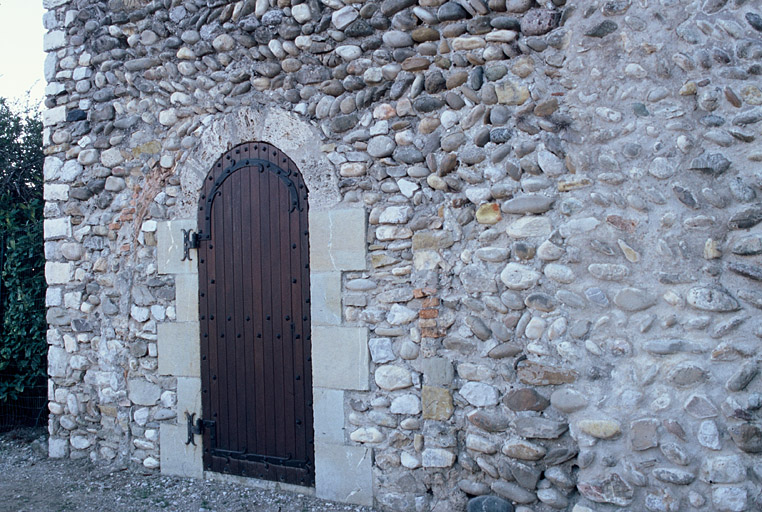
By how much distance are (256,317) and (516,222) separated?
5.83ft

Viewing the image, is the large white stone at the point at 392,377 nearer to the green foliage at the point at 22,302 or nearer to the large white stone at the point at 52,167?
the large white stone at the point at 52,167

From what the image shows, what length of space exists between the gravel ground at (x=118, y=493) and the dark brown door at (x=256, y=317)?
0.15 metres

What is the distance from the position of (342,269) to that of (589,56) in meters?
1.72

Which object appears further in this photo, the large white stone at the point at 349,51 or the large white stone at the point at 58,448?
the large white stone at the point at 58,448

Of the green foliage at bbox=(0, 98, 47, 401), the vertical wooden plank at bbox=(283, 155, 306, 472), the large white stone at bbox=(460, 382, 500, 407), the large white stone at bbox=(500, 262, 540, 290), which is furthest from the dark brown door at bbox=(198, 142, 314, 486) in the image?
the green foliage at bbox=(0, 98, 47, 401)

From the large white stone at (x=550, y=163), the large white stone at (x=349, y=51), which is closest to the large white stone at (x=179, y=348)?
the large white stone at (x=349, y=51)

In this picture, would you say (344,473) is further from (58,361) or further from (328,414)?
(58,361)

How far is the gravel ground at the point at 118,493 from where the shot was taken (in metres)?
3.83

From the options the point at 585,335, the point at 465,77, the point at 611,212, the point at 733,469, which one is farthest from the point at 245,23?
the point at 733,469

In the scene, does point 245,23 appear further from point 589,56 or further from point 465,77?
point 589,56

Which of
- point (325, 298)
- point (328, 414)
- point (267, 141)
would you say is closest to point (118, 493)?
point (328, 414)

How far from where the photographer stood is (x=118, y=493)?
4.16m

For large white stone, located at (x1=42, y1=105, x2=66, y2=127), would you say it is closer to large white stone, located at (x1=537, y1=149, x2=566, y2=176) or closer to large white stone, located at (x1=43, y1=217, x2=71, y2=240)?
large white stone, located at (x1=43, y1=217, x2=71, y2=240)

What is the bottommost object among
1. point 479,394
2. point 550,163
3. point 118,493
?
point 118,493
